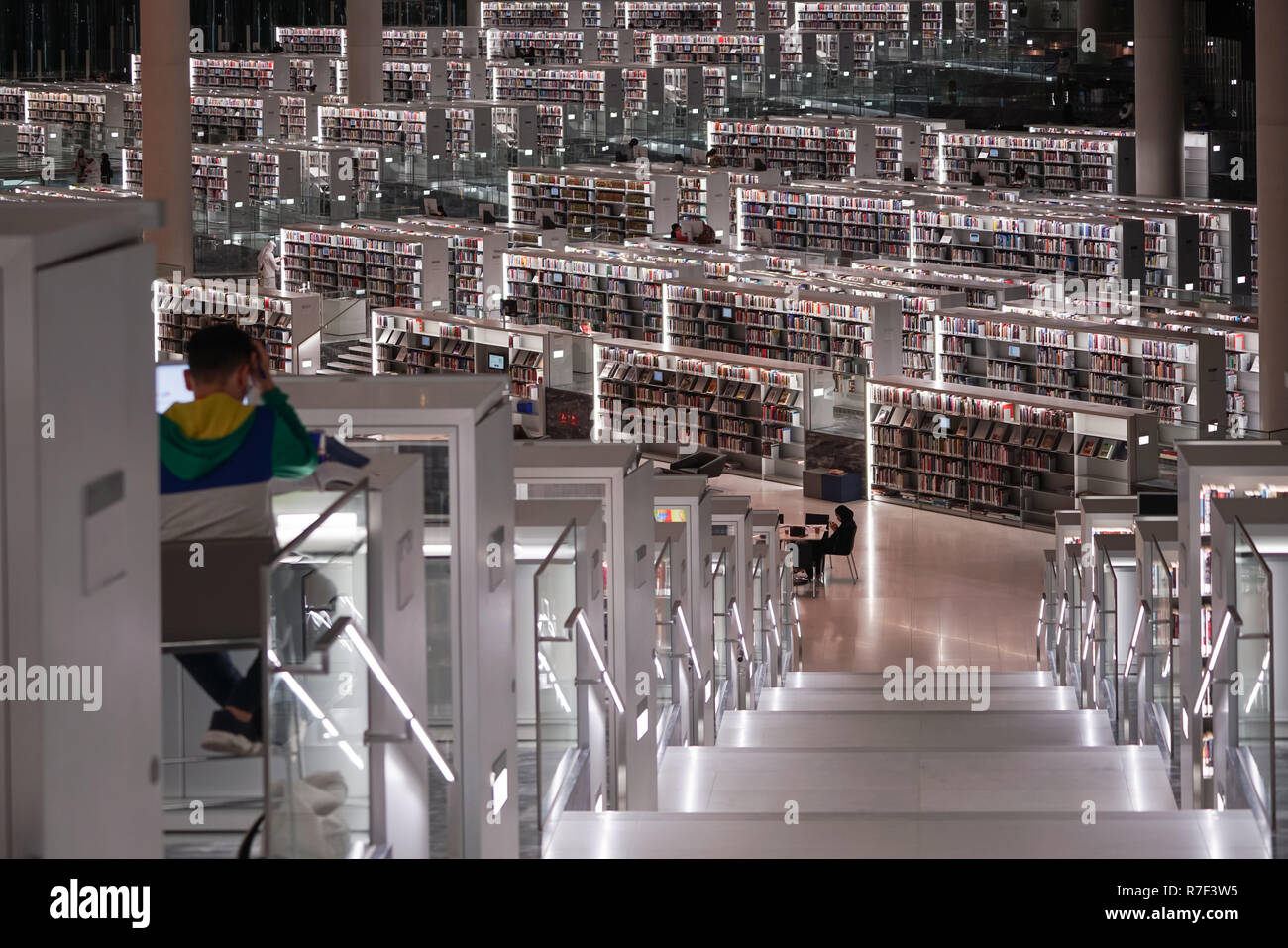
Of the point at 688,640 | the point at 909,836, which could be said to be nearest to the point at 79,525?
the point at 909,836

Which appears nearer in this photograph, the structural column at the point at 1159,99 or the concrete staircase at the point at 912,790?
the concrete staircase at the point at 912,790

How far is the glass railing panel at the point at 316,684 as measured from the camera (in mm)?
3525

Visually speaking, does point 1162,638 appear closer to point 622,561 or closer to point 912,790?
point 912,790

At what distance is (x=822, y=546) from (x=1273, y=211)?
572cm

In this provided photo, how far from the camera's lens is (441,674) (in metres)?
4.59

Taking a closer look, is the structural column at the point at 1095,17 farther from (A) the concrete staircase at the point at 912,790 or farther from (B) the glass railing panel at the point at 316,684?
(B) the glass railing panel at the point at 316,684

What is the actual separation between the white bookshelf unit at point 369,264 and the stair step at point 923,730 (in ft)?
47.0

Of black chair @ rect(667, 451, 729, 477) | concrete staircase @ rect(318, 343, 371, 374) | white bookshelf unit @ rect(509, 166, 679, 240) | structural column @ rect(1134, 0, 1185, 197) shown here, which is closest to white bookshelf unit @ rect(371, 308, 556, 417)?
concrete staircase @ rect(318, 343, 371, 374)

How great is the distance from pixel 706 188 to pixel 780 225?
136cm

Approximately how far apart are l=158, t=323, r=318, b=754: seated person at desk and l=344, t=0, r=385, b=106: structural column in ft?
105

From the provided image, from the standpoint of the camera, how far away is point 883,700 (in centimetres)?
1193

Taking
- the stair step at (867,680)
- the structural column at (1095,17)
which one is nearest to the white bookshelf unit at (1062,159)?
the structural column at (1095,17)
